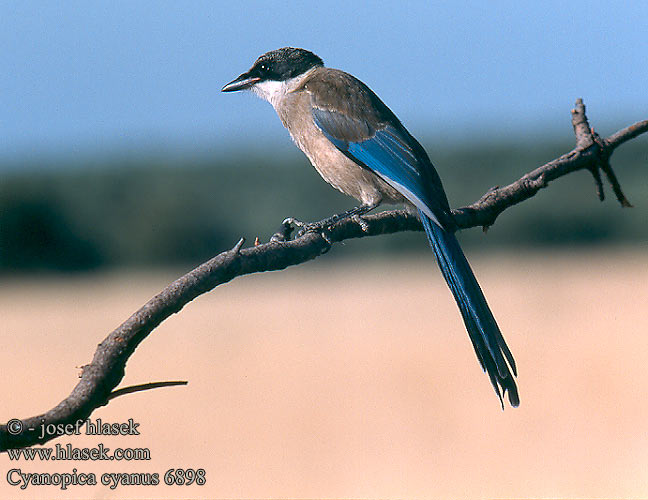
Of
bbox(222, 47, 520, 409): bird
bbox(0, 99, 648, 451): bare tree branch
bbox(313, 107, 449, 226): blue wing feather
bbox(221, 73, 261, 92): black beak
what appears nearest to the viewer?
bbox(0, 99, 648, 451): bare tree branch

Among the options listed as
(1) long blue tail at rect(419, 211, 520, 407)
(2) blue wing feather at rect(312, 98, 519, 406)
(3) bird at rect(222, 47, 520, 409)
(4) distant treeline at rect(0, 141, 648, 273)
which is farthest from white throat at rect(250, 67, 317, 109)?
(4) distant treeline at rect(0, 141, 648, 273)

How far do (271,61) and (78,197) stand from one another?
22.8 m

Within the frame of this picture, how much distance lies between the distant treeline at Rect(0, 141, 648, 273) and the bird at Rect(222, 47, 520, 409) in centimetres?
1931

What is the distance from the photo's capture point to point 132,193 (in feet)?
86.6

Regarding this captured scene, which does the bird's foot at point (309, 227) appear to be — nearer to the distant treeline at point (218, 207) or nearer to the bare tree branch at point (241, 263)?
the bare tree branch at point (241, 263)

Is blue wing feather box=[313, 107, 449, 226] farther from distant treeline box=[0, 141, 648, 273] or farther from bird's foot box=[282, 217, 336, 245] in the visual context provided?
distant treeline box=[0, 141, 648, 273]

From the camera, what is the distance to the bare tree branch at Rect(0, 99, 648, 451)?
1678 millimetres

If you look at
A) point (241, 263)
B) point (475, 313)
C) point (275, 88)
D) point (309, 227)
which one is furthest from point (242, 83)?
point (241, 263)

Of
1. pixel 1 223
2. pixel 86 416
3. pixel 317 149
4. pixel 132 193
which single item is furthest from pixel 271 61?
pixel 132 193

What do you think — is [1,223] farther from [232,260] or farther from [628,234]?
[232,260]

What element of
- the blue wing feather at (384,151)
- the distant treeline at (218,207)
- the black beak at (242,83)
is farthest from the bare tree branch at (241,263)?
the distant treeline at (218,207)

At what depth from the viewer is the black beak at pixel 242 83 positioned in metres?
4.09

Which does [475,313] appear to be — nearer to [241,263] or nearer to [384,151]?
[241,263]

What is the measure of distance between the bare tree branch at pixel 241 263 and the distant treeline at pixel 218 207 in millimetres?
20551
